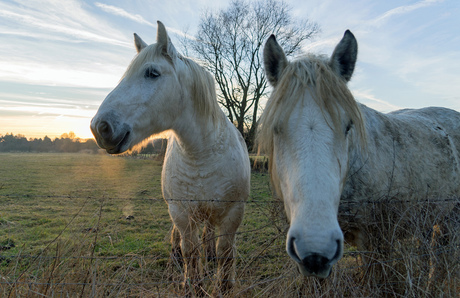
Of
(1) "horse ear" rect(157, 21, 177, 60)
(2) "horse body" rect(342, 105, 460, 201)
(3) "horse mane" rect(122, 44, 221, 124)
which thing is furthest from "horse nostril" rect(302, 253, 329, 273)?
(1) "horse ear" rect(157, 21, 177, 60)

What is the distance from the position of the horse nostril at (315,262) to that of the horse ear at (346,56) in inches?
53.4

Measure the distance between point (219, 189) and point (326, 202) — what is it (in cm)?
171

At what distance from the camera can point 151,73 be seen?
102 inches

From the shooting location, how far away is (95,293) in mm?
2119

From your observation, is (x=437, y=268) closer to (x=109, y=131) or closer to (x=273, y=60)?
(x=273, y=60)

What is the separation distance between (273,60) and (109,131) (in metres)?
1.43

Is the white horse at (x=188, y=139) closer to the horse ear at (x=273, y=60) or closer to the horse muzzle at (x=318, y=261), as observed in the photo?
the horse ear at (x=273, y=60)

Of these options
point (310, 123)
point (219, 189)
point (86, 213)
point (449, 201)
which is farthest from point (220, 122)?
point (86, 213)

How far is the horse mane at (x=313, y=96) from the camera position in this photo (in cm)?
171

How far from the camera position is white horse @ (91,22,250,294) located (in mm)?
2510

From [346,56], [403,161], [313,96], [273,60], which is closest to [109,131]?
[273,60]

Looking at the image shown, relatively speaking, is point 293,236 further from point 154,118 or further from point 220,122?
point 220,122

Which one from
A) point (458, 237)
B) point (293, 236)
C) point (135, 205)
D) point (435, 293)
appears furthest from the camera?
point (135, 205)

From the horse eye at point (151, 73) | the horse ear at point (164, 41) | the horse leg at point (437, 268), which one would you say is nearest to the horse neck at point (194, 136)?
the horse eye at point (151, 73)
